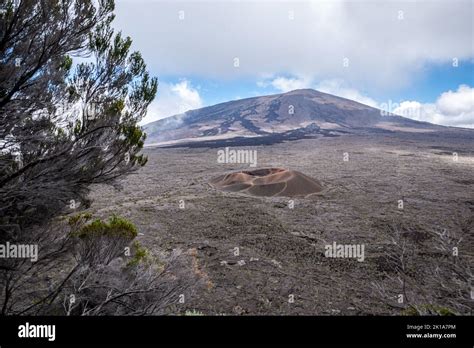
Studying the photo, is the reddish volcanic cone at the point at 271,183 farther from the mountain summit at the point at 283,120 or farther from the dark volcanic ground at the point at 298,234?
the mountain summit at the point at 283,120

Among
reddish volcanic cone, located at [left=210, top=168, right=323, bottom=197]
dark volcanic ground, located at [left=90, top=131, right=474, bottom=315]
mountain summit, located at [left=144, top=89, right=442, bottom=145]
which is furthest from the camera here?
mountain summit, located at [left=144, top=89, right=442, bottom=145]

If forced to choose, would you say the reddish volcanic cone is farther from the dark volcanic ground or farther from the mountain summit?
the mountain summit

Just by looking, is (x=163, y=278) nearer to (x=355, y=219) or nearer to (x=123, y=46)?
(x=123, y=46)

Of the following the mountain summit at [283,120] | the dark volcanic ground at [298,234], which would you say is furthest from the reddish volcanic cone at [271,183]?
the mountain summit at [283,120]

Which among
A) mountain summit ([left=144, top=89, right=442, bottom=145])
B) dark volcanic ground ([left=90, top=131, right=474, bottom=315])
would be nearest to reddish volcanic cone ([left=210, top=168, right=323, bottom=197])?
dark volcanic ground ([left=90, top=131, right=474, bottom=315])
